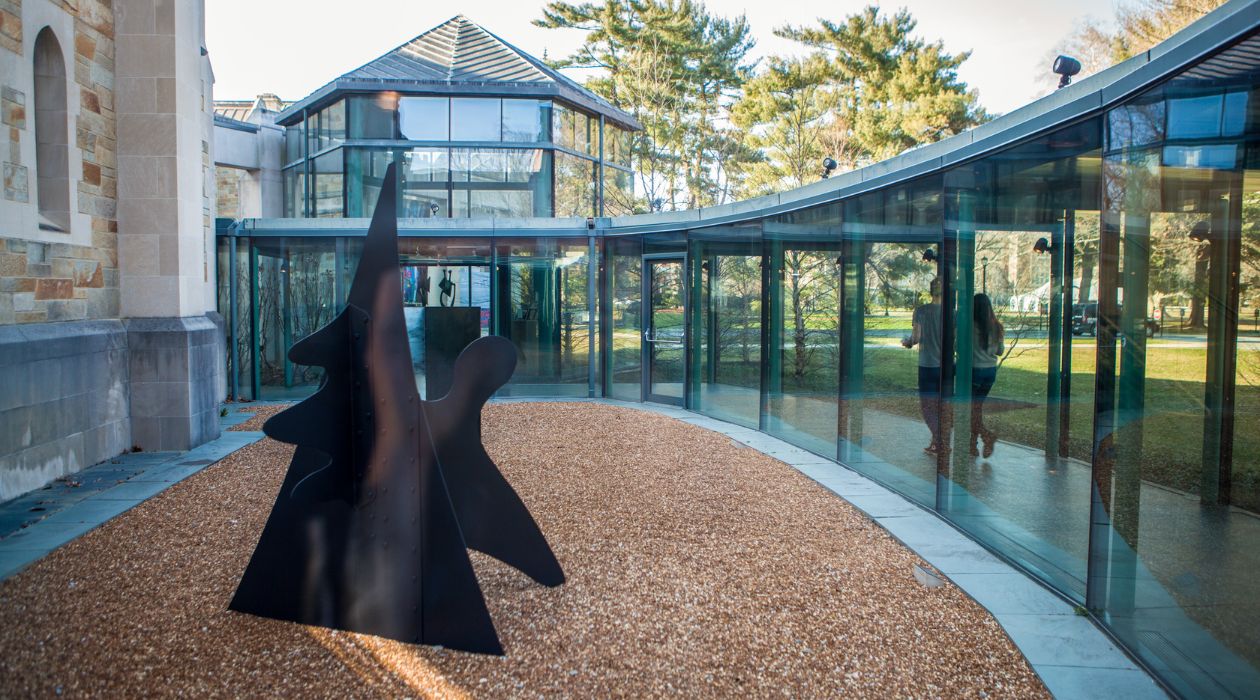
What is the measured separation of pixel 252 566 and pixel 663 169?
2397 centimetres

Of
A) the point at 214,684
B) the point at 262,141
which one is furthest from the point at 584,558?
the point at 262,141

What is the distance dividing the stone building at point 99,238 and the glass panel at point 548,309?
4.95 meters

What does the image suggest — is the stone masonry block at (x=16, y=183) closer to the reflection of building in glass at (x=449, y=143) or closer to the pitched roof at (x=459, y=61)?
the reflection of building in glass at (x=449, y=143)

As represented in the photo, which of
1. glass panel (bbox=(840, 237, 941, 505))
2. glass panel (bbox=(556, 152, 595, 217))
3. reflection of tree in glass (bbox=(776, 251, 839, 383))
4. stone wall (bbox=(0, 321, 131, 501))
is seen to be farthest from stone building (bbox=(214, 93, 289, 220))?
glass panel (bbox=(840, 237, 941, 505))

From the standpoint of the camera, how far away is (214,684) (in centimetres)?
360

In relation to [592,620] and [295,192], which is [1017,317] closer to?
[592,620]

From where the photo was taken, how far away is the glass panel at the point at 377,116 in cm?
1562

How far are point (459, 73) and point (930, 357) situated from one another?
41.3ft

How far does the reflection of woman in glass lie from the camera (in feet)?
20.1

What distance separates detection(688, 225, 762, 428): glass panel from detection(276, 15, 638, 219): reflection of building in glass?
16.4ft

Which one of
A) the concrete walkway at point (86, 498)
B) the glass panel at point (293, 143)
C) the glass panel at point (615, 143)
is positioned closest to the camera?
the concrete walkway at point (86, 498)

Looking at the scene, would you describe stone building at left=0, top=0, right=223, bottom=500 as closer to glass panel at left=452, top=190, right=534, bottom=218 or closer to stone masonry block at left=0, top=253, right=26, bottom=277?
stone masonry block at left=0, top=253, right=26, bottom=277

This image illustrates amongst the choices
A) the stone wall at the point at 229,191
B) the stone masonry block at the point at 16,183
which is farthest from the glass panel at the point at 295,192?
the stone masonry block at the point at 16,183

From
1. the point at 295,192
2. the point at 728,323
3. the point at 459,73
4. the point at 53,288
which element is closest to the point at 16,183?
the point at 53,288
